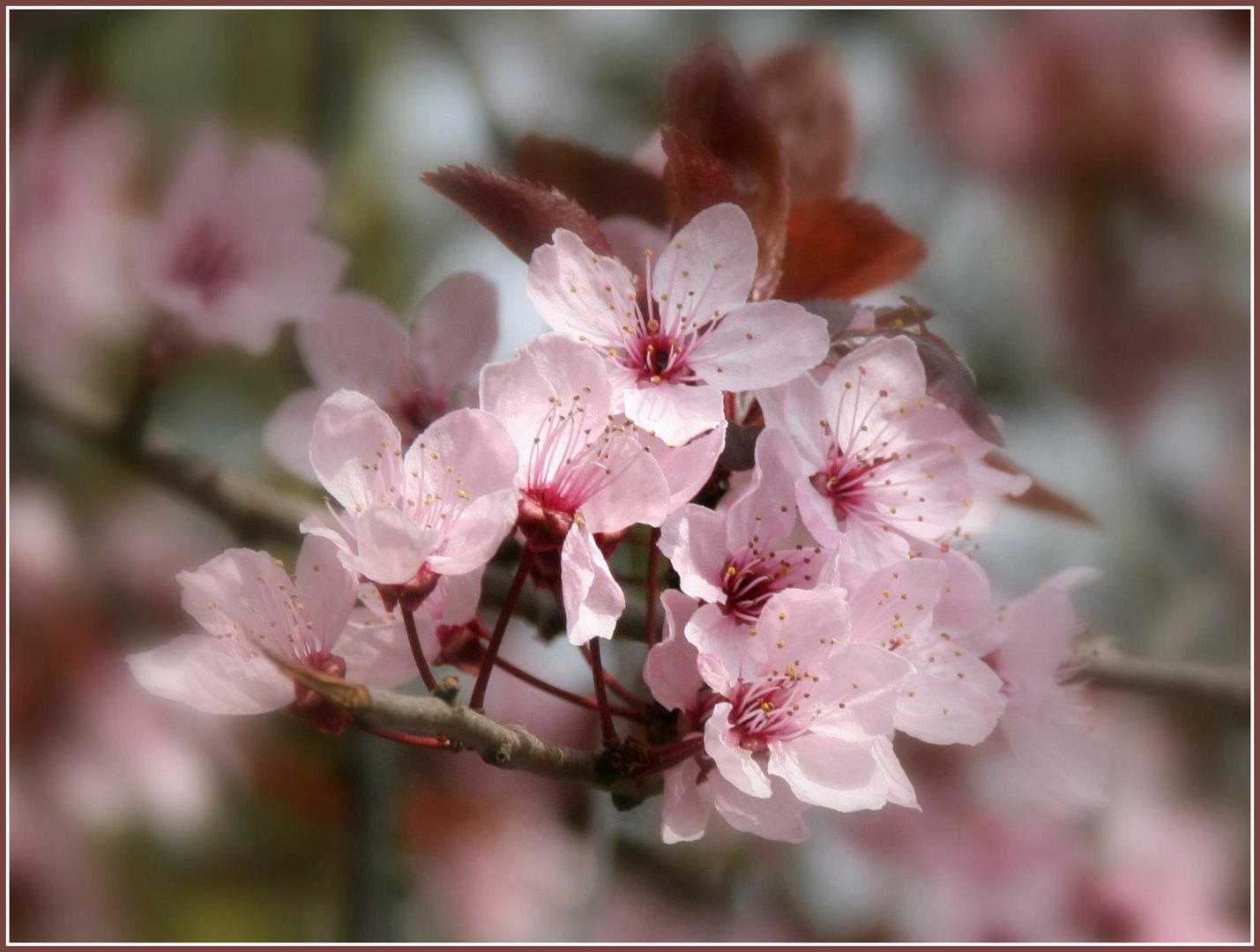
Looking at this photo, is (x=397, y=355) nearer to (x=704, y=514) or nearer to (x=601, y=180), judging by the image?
(x=601, y=180)

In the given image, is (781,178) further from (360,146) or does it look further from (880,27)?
(880,27)

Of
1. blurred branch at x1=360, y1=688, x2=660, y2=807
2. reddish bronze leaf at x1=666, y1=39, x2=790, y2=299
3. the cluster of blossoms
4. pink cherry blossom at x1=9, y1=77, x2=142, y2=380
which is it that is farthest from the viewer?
pink cherry blossom at x1=9, y1=77, x2=142, y2=380

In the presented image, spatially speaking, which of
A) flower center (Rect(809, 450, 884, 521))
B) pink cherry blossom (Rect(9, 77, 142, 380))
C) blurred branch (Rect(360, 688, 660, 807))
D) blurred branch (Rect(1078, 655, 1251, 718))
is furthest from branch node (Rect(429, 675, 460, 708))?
pink cherry blossom (Rect(9, 77, 142, 380))

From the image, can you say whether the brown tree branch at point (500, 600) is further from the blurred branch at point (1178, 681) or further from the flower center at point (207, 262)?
the flower center at point (207, 262)

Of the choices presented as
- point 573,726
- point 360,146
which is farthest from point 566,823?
point 360,146

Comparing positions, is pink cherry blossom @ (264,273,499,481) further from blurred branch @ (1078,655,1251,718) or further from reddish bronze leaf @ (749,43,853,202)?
blurred branch @ (1078,655,1251,718)

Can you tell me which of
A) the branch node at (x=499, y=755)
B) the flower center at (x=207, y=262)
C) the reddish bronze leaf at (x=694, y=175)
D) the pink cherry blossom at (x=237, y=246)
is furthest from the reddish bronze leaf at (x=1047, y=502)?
the flower center at (x=207, y=262)
